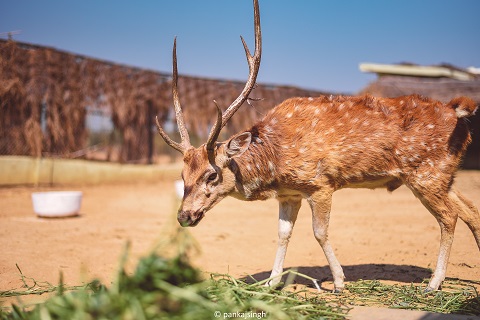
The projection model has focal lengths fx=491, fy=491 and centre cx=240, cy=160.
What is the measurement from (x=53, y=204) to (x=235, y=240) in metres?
3.61

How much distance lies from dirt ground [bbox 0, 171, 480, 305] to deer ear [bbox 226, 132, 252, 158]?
1178 mm

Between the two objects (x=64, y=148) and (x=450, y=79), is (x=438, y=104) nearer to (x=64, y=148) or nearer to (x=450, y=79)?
(x=64, y=148)

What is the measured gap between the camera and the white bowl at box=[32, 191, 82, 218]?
8.88 meters

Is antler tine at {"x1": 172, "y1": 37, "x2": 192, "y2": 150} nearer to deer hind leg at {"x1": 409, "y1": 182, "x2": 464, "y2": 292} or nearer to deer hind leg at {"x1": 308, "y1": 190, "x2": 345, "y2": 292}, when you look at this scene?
deer hind leg at {"x1": 308, "y1": 190, "x2": 345, "y2": 292}

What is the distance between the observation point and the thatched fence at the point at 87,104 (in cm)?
1227

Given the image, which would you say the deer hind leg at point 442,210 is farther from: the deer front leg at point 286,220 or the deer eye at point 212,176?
the deer eye at point 212,176

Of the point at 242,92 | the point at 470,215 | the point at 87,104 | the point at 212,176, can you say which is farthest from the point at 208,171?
the point at 87,104

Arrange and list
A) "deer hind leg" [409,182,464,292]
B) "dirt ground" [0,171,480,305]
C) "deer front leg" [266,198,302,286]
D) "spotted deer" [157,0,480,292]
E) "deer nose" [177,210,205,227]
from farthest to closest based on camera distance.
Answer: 1. "dirt ground" [0,171,480,305]
2. "deer front leg" [266,198,302,286]
3. "deer hind leg" [409,182,464,292]
4. "spotted deer" [157,0,480,292]
5. "deer nose" [177,210,205,227]

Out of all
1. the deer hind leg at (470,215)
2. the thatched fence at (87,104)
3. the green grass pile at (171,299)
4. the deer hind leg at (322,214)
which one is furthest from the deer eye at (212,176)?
the thatched fence at (87,104)

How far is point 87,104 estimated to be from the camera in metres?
13.9

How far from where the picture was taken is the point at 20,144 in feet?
40.5

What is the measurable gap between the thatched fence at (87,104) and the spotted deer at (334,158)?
5343 millimetres

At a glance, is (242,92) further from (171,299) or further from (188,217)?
(171,299)

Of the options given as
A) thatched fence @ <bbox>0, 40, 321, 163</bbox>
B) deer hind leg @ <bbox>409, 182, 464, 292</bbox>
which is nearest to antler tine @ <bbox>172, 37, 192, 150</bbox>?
deer hind leg @ <bbox>409, 182, 464, 292</bbox>
